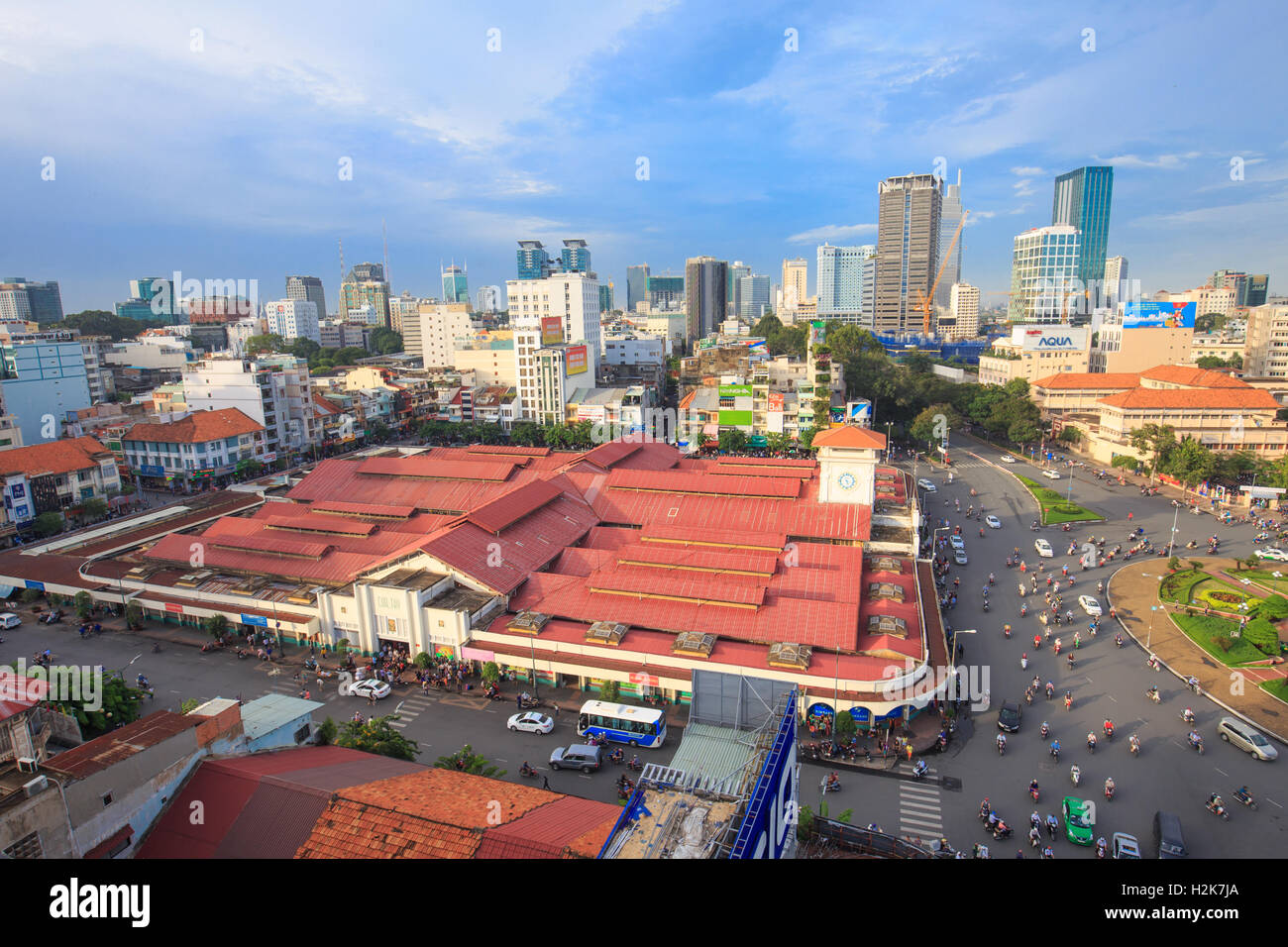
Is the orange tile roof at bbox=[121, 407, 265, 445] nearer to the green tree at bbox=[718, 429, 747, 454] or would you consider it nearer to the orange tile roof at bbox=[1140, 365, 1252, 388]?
the green tree at bbox=[718, 429, 747, 454]

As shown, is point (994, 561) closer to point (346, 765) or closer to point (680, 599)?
point (680, 599)

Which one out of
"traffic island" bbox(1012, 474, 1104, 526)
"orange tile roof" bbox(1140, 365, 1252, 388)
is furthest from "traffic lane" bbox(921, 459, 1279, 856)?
"orange tile roof" bbox(1140, 365, 1252, 388)

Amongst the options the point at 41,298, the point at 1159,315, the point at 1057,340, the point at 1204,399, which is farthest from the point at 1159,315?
the point at 41,298

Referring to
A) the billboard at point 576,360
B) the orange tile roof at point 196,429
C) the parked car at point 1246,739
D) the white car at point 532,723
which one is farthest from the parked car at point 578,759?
the billboard at point 576,360

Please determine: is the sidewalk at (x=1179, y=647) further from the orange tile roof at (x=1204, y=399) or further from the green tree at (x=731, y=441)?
the green tree at (x=731, y=441)

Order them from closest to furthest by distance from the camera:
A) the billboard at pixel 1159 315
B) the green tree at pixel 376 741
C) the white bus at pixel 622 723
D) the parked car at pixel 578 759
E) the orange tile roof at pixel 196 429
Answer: the green tree at pixel 376 741 < the parked car at pixel 578 759 < the white bus at pixel 622 723 < the orange tile roof at pixel 196 429 < the billboard at pixel 1159 315
